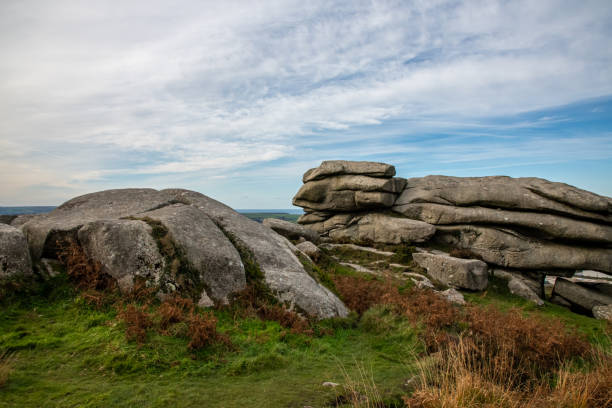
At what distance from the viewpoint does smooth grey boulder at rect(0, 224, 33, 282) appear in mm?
10492

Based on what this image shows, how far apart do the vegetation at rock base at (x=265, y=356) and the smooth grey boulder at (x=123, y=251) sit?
Answer: 1.44 feet

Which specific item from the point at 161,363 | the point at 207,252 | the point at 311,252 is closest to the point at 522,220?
the point at 311,252

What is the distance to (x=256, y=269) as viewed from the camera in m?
14.1

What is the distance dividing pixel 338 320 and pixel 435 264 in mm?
14996

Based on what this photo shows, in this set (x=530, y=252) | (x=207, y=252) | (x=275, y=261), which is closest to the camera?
(x=207, y=252)

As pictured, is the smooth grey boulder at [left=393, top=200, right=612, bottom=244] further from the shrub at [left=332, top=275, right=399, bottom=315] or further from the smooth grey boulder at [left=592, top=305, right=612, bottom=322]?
the shrub at [left=332, top=275, right=399, bottom=315]

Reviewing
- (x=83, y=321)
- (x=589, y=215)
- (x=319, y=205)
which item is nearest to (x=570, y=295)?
(x=589, y=215)

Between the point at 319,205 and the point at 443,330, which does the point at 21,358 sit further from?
the point at 319,205

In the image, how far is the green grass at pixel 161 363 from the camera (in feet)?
22.9

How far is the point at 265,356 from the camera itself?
9.20 meters

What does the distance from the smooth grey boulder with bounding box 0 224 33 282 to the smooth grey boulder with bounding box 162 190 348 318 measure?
704 cm

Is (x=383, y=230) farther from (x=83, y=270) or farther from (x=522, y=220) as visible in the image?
(x=83, y=270)

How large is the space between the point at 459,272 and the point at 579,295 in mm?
12192

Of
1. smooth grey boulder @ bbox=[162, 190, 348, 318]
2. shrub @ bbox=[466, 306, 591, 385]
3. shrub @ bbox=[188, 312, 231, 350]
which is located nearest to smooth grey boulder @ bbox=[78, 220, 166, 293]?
shrub @ bbox=[188, 312, 231, 350]
